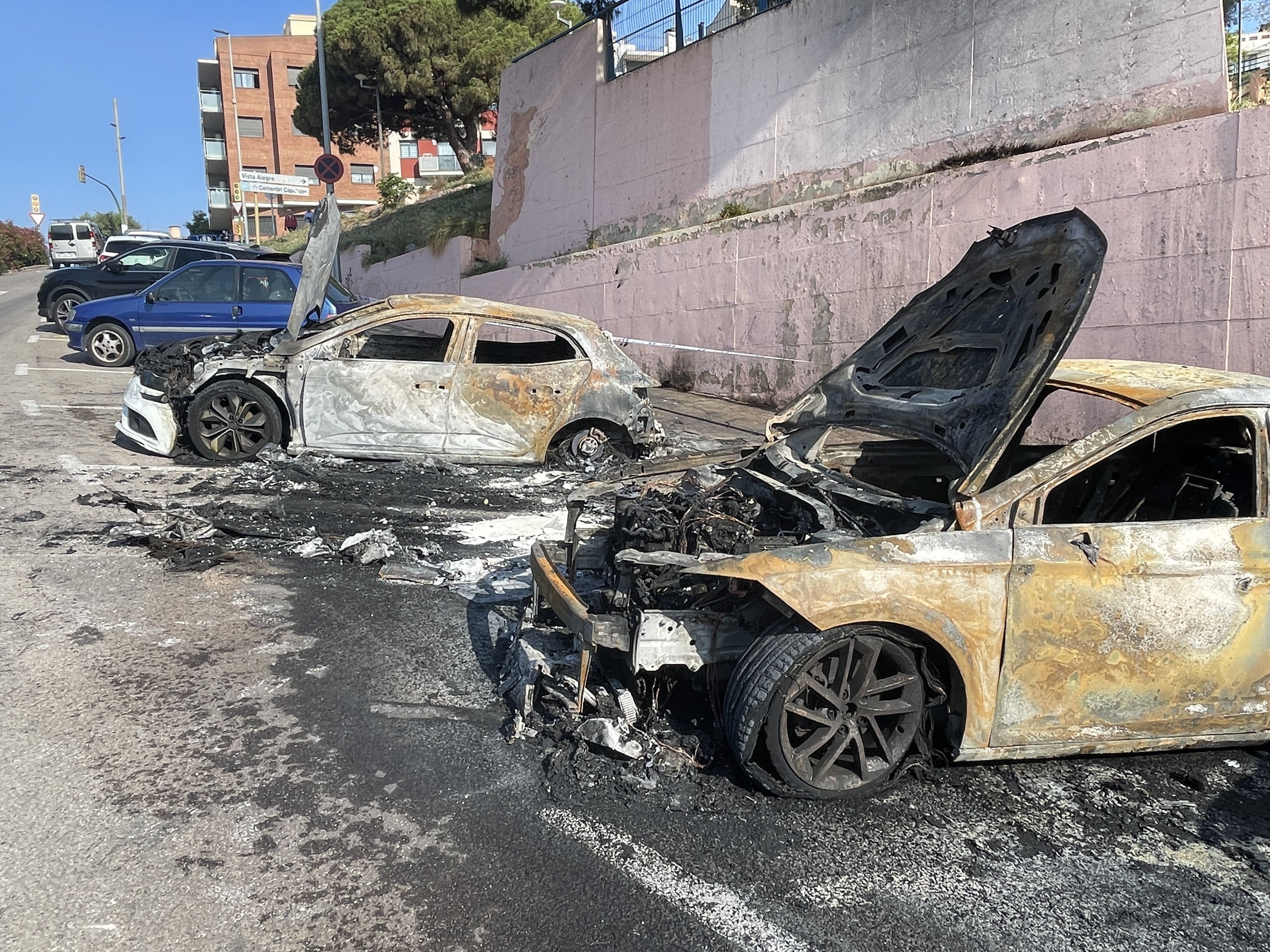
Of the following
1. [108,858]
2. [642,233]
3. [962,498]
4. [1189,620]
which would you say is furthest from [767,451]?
[642,233]

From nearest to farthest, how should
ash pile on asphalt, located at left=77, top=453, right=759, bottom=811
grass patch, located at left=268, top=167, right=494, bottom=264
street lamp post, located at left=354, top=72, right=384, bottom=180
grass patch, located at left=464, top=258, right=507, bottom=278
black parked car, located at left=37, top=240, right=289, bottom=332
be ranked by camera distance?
ash pile on asphalt, located at left=77, top=453, right=759, bottom=811 < black parked car, located at left=37, top=240, right=289, bottom=332 < grass patch, located at left=464, top=258, right=507, bottom=278 < grass patch, located at left=268, top=167, right=494, bottom=264 < street lamp post, located at left=354, top=72, right=384, bottom=180

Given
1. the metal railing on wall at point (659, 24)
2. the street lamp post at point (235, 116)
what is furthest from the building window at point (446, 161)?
the metal railing on wall at point (659, 24)

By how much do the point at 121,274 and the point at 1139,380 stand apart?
17645 mm

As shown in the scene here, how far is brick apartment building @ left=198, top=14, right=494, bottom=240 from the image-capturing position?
188ft

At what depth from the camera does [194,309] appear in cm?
1317

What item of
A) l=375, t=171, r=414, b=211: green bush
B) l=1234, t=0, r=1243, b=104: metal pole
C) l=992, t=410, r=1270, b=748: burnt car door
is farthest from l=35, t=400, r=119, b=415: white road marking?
l=375, t=171, r=414, b=211: green bush

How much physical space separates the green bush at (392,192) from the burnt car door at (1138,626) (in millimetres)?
32734

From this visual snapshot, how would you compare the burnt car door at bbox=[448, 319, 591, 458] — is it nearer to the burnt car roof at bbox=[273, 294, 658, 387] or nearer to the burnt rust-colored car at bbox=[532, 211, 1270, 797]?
the burnt car roof at bbox=[273, 294, 658, 387]

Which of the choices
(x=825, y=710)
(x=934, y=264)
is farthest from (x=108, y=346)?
(x=825, y=710)

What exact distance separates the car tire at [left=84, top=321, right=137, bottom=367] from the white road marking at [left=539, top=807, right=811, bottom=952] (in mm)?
13169

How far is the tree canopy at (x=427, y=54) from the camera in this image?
31.8m

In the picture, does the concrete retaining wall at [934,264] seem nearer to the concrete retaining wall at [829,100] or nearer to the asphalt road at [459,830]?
the concrete retaining wall at [829,100]

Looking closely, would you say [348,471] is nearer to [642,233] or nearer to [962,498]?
[962,498]

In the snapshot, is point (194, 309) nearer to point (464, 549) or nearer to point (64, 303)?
point (64, 303)
